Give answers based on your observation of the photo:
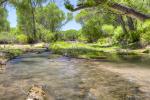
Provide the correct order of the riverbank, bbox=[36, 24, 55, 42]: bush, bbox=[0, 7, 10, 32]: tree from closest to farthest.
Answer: the riverbank → bbox=[0, 7, 10, 32]: tree → bbox=[36, 24, 55, 42]: bush

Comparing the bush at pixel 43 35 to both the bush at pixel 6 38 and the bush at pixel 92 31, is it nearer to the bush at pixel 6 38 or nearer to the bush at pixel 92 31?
the bush at pixel 6 38

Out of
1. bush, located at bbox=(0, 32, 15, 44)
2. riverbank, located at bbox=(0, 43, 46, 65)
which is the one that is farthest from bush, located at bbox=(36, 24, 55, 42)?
riverbank, located at bbox=(0, 43, 46, 65)

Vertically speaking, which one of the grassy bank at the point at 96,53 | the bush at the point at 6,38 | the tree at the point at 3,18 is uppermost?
the tree at the point at 3,18

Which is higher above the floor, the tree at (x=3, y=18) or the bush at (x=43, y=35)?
the tree at (x=3, y=18)

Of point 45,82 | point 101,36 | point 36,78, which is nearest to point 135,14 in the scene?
point 45,82

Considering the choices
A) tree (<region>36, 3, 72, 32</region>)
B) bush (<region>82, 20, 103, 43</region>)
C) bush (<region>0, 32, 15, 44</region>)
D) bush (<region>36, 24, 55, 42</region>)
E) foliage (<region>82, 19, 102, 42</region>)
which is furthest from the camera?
tree (<region>36, 3, 72, 32</region>)

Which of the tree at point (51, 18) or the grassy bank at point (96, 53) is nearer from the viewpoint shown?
the grassy bank at point (96, 53)

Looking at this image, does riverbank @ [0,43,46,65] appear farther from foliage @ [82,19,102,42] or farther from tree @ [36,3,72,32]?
tree @ [36,3,72,32]

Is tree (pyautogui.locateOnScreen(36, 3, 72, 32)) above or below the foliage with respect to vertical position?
above

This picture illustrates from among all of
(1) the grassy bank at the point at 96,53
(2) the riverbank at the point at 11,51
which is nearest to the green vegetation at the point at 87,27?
(1) the grassy bank at the point at 96,53

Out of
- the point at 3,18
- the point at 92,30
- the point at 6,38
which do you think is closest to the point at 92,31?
the point at 92,30

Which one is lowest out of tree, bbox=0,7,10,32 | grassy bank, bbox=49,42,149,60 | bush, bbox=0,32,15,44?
grassy bank, bbox=49,42,149,60

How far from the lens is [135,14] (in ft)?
22.8

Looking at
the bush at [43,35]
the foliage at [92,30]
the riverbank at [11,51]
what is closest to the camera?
the riverbank at [11,51]
